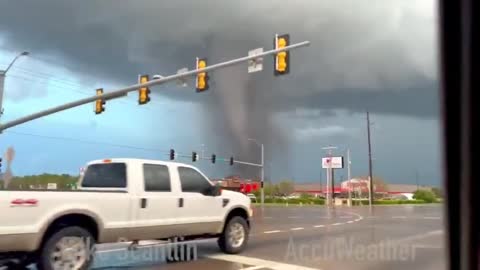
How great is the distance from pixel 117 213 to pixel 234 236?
348 centimetres

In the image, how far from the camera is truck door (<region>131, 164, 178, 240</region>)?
981 cm

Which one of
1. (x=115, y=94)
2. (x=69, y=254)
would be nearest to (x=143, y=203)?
(x=69, y=254)

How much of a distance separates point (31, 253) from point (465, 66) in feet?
24.6

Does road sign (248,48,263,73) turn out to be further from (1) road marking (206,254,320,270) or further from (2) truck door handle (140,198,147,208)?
(2) truck door handle (140,198,147,208)

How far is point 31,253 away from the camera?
8297 mm

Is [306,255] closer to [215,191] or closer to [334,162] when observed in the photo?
[215,191]

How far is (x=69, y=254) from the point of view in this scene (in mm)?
8570

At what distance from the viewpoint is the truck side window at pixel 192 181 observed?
36.1 ft

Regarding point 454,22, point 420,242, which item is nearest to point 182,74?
point 420,242

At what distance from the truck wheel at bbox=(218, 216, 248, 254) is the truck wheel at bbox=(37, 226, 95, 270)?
363cm

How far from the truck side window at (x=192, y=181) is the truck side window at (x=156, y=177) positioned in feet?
1.34

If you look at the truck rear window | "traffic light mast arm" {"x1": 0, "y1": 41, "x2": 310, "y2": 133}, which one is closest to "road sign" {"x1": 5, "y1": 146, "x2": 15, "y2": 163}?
"traffic light mast arm" {"x1": 0, "y1": 41, "x2": 310, "y2": 133}

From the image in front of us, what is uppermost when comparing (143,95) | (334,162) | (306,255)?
(143,95)

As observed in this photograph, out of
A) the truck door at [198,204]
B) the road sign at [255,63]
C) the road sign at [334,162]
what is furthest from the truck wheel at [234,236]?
the road sign at [334,162]
